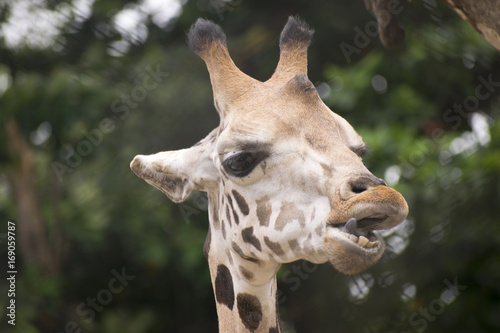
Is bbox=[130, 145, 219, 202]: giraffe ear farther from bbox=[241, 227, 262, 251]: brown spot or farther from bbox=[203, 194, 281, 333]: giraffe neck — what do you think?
bbox=[241, 227, 262, 251]: brown spot

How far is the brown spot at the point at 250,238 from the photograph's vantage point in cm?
251

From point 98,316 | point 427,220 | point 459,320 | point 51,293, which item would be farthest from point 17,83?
point 459,320

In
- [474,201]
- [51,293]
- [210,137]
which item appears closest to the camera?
[210,137]

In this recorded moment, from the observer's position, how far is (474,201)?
526 centimetres

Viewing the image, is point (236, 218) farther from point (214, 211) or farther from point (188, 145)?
point (188, 145)

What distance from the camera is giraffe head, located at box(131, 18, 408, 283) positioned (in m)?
2.16

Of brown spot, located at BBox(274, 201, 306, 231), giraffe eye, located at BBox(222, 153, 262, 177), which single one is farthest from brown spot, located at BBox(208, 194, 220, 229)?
brown spot, located at BBox(274, 201, 306, 231)

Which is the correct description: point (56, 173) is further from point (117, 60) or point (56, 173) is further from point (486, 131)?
point (486, 131)

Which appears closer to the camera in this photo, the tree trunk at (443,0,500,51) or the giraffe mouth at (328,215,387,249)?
the giraffe mouth at (328,215,387,249)

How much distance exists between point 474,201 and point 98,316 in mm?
4231

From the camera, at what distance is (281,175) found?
242cm

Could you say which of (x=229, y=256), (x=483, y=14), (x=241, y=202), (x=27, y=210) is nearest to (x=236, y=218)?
(x=241, y=202)

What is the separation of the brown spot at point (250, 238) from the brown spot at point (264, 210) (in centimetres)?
7

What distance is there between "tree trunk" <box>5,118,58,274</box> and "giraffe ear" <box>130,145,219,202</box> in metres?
4.91
